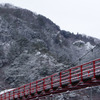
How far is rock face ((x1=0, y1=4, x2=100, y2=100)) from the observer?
5912 cm

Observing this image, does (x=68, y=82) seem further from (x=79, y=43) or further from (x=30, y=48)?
(x=79, y=43)

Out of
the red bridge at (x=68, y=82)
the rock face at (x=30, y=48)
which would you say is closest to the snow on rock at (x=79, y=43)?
the rock face at (x=30, y=48)

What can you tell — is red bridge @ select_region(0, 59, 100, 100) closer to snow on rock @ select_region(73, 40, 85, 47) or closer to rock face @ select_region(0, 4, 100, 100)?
rock face @ select_region(0, 4, 100, 100)

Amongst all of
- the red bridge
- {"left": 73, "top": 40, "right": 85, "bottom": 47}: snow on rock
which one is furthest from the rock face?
the red bridge

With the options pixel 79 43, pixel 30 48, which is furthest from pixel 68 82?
pixel 79 43

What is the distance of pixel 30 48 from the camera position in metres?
69.3

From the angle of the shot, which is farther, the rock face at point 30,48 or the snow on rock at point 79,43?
the snow on rock at point 79,43

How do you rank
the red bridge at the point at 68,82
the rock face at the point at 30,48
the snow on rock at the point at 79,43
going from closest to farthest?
the red bridge at the point at 68,82
the rock face at the point at 30,48
the snow on rock at the point at 79,43

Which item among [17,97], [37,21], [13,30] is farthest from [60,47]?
[17,97]

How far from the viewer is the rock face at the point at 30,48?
59125mm

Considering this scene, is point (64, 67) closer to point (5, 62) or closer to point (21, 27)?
point (5, 62)

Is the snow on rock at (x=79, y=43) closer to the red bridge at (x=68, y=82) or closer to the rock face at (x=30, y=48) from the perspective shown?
the rock face at (x=30, y=48)

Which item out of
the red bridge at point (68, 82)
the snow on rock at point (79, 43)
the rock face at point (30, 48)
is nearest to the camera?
the red bridge at point (68, 82)

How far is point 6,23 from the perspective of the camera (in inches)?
3012
